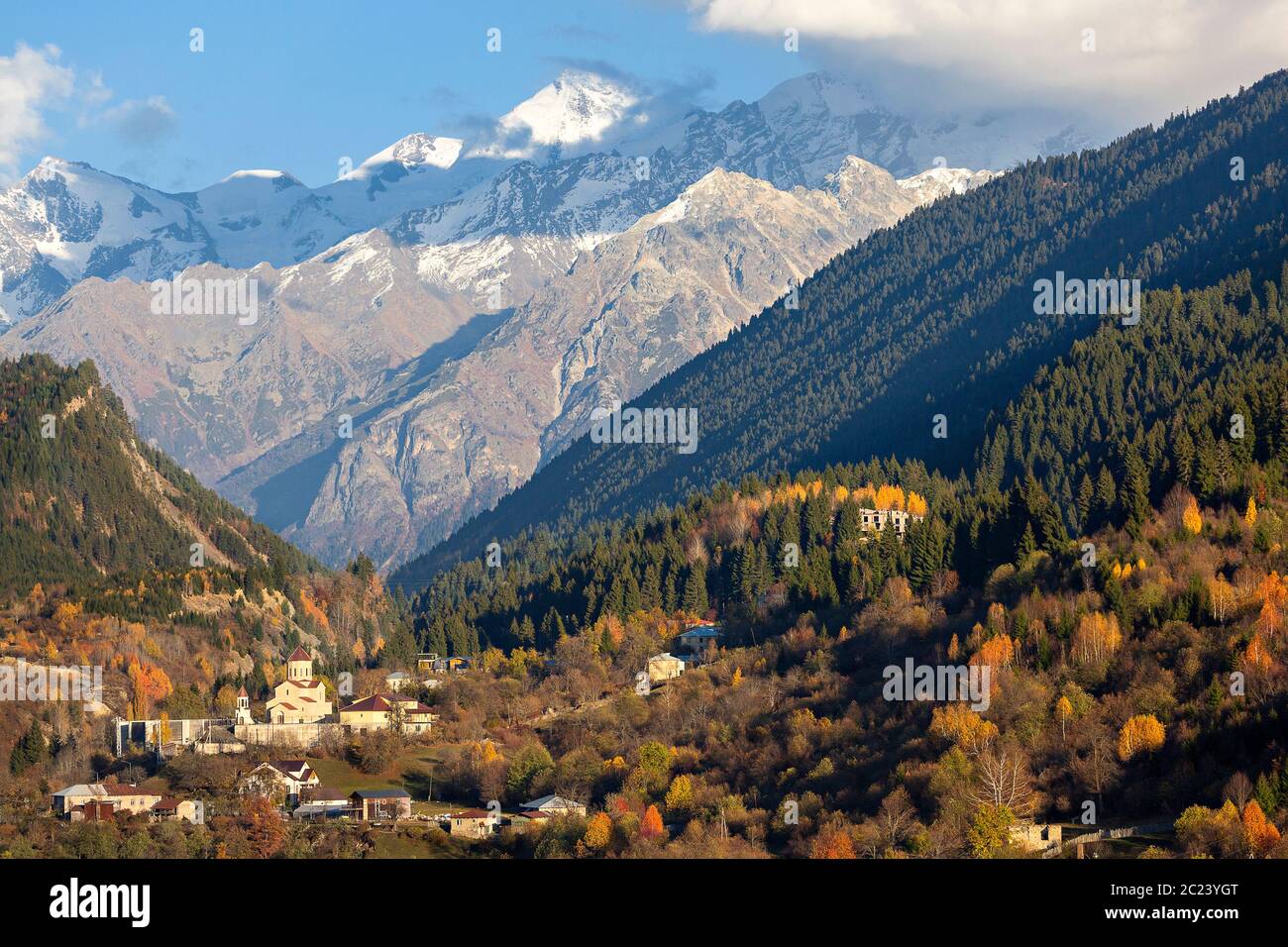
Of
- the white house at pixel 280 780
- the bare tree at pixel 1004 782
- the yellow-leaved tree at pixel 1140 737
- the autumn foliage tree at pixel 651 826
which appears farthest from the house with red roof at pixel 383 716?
the yellow-leaved tree at pixel 1140 737

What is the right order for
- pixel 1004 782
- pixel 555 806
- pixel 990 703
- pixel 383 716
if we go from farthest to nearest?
pixel 383 716
pixel 990 703
pixel 555 806
pixel 1004 782

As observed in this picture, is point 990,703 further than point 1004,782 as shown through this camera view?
Yes

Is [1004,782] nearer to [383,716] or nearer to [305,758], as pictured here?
[305,758]

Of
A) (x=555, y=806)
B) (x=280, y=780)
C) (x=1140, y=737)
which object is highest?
(x=1140, y=737)

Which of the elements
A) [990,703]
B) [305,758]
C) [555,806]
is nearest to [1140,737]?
[990,703]

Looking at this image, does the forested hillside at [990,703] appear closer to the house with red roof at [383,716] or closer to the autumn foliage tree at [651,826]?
the autumn foliage tree at [651,826]

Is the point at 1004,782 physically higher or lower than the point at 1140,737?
lower

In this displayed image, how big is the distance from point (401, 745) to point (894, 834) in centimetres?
5462

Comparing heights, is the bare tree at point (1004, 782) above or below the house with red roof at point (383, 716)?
below

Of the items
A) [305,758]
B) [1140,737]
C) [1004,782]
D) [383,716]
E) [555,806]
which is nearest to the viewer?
[1004,782]

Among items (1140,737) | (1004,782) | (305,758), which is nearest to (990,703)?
(1140,737)

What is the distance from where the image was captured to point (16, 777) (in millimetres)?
163500
